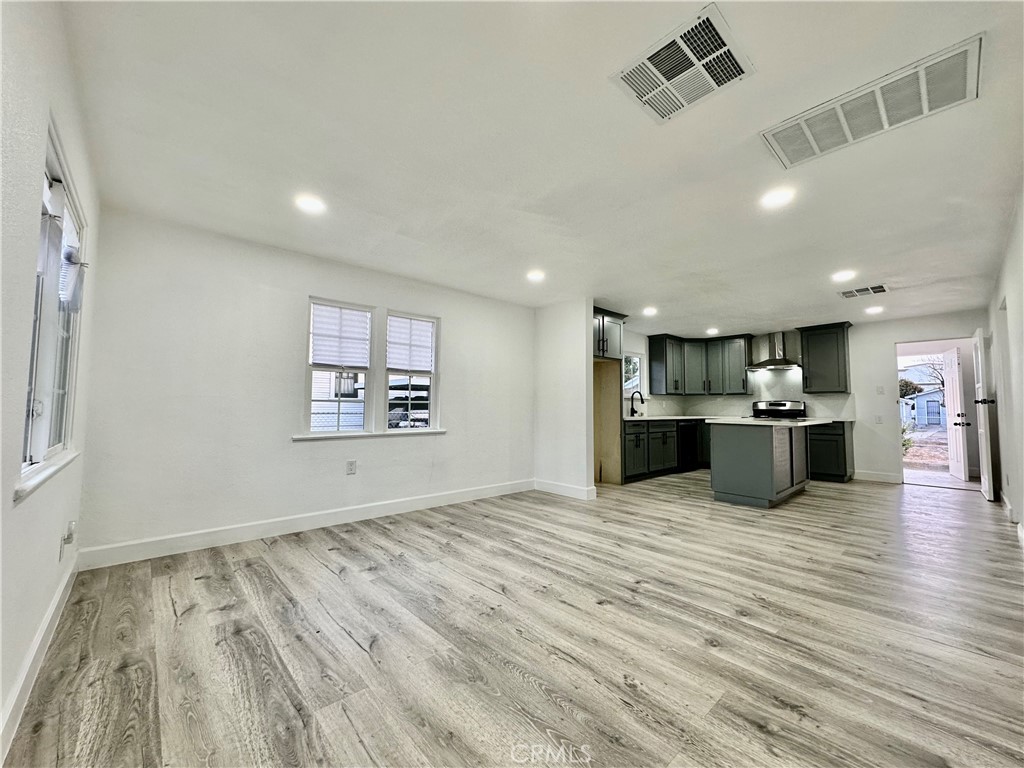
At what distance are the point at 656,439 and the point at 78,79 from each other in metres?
7.10

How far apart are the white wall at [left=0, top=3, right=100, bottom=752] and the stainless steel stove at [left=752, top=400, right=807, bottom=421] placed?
26.0ft

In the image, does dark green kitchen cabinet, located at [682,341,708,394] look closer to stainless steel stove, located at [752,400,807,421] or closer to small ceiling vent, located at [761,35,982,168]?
stainless steel stove, located at [752,400,807,421]

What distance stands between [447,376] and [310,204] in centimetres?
241

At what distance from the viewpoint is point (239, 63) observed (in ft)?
5.72

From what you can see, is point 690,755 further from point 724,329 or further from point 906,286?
point 724,329

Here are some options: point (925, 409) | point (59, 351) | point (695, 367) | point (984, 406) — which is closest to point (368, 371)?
point (59, 351)

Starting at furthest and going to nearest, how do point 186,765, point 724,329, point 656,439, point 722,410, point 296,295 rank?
point 722,410 → point 724,329 → point 656,439 → point 296,295 → point 186,765

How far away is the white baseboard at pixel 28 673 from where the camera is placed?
1.36 meters

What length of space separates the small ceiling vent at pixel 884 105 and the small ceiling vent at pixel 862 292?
3458 millimetres

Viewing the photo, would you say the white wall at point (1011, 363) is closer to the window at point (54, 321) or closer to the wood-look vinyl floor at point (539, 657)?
the wood-look vinyl floor at point (539, 657)

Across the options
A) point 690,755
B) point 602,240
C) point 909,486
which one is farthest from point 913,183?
point 909,486

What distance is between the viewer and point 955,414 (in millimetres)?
7012
